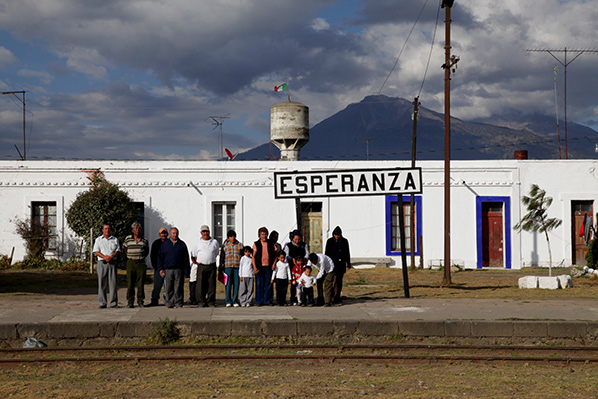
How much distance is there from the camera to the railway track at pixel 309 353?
9.28 metres

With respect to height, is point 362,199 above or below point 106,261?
above

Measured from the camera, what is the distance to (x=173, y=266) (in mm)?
12711

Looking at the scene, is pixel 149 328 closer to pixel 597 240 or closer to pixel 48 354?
pixel 48 354

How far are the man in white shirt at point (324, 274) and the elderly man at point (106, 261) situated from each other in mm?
3809

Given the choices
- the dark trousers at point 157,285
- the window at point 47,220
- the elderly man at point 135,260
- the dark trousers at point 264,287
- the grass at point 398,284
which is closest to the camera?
the elderly man at point 135,260

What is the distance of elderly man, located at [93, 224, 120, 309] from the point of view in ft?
40.8

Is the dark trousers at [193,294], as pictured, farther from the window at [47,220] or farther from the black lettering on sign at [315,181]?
the window at [47,220]

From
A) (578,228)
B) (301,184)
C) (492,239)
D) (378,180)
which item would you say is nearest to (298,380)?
(301,184)

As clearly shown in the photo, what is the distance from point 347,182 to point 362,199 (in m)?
10.3

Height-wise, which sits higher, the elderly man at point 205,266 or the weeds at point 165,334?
the elderly man at point 205,266

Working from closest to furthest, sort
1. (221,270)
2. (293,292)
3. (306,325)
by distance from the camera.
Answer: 1. (306,325)
2. (221,270)
3. (293,292)

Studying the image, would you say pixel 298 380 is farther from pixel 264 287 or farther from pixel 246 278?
pixel 264 287

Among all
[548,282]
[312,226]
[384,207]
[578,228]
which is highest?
[384,207]

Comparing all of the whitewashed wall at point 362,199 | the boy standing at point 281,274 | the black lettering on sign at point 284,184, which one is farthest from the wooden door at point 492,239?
the boy standing at point 281,274
